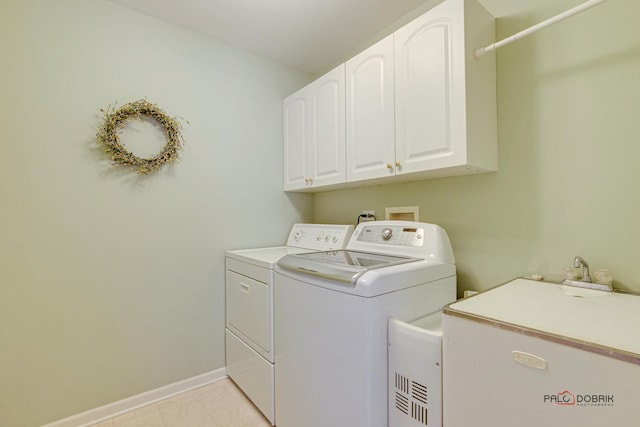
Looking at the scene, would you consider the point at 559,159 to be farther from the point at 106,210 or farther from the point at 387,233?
the point at 106,210

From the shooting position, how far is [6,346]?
4.57 feet

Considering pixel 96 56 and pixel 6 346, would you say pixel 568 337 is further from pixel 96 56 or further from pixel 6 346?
pixel 96 56

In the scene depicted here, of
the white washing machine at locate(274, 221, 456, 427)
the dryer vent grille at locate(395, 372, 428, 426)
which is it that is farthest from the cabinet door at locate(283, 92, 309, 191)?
the dryer vent grille at locate(395, 372, 428, 426)

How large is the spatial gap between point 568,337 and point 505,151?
100 cm

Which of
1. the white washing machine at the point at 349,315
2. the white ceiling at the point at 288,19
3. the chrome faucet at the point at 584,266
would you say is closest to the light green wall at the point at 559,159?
the chrome faucet at the point at 584,266

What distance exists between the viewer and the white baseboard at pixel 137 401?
5.05ft

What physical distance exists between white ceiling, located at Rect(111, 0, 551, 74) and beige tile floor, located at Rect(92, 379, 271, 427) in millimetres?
2441

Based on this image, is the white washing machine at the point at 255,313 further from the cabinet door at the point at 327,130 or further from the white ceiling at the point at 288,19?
the white ceiling at the point at 288,19

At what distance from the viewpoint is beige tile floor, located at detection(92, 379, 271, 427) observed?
62.1 inches

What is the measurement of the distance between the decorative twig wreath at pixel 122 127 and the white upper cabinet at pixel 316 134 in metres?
0.83

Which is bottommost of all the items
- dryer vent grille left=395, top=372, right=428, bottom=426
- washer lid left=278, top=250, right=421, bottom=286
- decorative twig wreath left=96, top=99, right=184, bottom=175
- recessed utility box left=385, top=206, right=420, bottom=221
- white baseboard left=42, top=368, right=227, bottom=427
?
white baseboard left=42, top=368, right=227, bottom=427

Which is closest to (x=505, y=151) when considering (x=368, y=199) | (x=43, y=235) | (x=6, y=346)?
(x=368, y=199)

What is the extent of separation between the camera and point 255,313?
1.65m

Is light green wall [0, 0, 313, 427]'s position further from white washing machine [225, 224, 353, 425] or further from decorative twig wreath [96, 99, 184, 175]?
white washing machine [225, 224, 353, 425]
